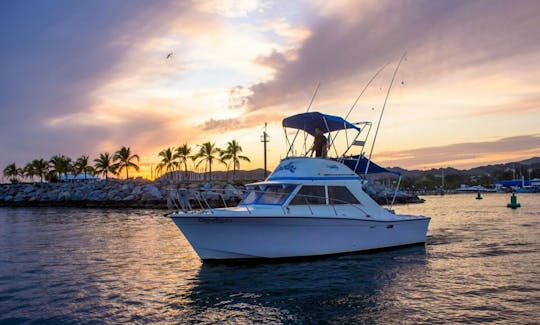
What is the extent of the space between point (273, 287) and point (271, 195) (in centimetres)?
438

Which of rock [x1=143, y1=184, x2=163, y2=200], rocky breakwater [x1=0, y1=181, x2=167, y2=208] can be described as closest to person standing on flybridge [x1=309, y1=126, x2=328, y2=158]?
rocky breakwater [x1=0, y1=181, x2=167, y2=208]

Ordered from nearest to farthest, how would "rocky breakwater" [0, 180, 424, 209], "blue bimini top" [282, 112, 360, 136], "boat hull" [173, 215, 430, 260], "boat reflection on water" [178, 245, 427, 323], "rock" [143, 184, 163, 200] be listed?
"boat reflection on water" [178, 245, 427, 323]
"boat hull" [173, 215, 430, 260]
"blue bimini top" [282, 112, 360, 136]
"rocky breakwater" [0, 180, 424, 209]
"rock" [143, 184, 163, 200]

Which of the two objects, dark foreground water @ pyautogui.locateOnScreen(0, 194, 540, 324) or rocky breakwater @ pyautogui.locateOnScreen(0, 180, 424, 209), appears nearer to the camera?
dark foreground water @ pyautogui.locateOnScreen(0, 194, 540, 324)

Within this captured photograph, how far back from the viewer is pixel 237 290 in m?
11.3

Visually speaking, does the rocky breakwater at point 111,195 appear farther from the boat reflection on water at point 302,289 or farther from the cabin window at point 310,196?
the boat reflection on water at point 302,289

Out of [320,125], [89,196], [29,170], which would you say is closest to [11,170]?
[29,170]

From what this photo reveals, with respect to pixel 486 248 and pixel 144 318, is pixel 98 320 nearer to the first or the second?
pixel 144 318

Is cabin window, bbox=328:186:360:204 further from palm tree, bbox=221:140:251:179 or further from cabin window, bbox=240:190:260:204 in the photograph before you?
palm tree, bbox=221:140:251:179

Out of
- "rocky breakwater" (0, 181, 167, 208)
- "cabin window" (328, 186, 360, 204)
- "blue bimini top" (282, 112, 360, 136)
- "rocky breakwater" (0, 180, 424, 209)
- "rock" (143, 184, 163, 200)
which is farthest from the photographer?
"rocky breakwater" (0, 181, 167, 208)

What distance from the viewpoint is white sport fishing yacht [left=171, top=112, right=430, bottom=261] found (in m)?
13.6

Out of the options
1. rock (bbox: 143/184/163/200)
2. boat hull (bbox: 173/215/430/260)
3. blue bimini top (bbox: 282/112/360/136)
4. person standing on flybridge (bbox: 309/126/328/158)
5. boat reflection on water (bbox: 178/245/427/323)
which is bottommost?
boat reflection on water (bbox: 178/245/427/323)

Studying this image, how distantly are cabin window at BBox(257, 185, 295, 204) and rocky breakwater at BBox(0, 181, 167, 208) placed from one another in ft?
131

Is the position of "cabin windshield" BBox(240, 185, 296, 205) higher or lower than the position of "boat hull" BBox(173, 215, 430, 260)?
higher

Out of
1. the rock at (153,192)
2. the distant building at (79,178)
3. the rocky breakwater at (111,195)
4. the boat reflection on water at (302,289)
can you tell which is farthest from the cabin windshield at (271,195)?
the distant building at (79,178)
